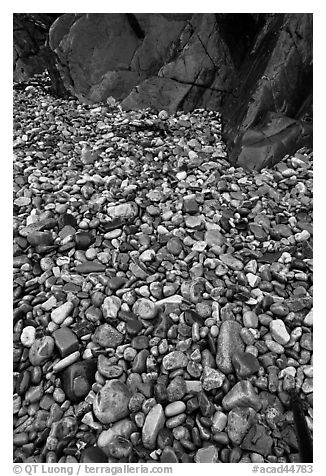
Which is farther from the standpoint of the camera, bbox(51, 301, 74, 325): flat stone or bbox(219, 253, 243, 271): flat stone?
bbox(219, 253, 243, 271): flat stone

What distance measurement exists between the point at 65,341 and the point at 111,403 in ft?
1.68

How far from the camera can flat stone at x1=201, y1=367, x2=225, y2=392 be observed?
2.08 m

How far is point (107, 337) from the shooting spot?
2.34 meters

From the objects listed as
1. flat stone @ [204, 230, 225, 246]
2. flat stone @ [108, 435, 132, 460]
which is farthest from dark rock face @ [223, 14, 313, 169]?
flat stone @ [108, 435, 132, 460]

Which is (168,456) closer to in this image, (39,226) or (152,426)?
(152,426)

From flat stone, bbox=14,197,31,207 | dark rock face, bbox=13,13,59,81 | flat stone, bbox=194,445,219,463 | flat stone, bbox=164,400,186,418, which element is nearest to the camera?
flat stone, bbox=194,445,219,463

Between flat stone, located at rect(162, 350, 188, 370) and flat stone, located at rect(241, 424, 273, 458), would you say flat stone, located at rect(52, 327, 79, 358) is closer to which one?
flat stone, located at rect(162, 350, 188, 370)

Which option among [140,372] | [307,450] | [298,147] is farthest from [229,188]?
[307,450]

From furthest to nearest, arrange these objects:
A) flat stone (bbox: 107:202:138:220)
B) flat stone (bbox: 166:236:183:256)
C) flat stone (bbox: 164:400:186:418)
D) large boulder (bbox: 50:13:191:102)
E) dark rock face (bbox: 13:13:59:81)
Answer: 1. dark rock face (bbox: 13:13:59:81)
2. large boulder (bbox: 50:13:191:102)
3. flat stone (bbox: 107:202:138:220)
4. flat stone (bbox: 166:236:183:256)
5. flat stone (bbox: 164:400:186:418)

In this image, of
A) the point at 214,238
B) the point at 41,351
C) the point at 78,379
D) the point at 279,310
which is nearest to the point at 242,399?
the point at 279,310

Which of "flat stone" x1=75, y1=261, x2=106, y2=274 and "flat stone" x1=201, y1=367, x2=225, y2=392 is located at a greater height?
"flat stone" x1=201, y1=367, x2=225, y2=392

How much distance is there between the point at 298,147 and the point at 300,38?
1.12 meters

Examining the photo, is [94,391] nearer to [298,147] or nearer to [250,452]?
[250,452]

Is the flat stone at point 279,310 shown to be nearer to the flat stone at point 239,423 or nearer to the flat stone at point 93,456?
the flat stone at point 239,423
